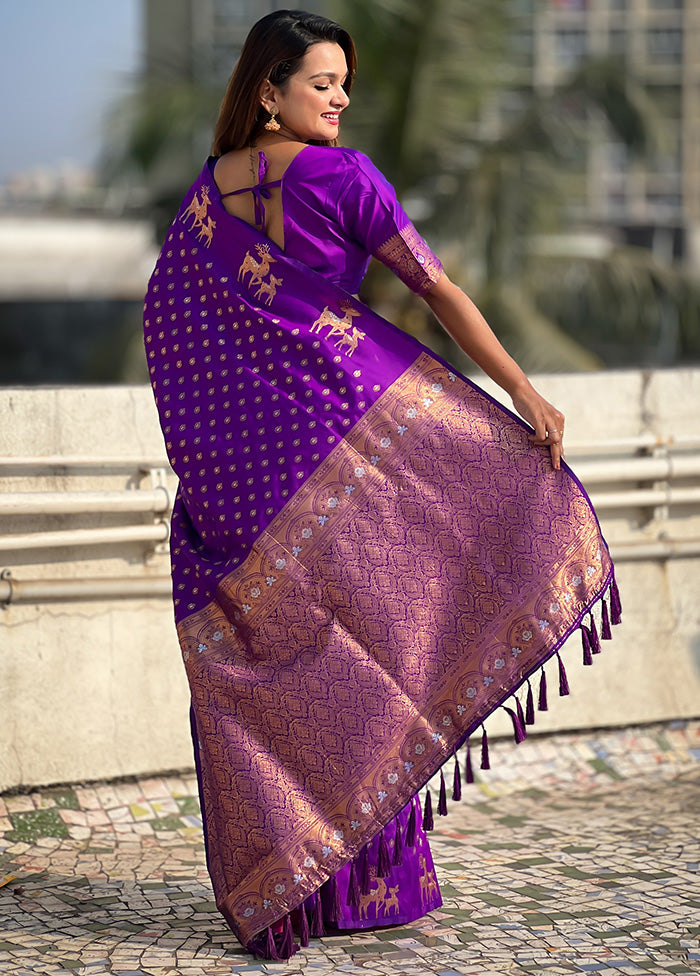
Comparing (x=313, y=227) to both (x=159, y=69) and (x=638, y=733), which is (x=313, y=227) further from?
(x=159, y=69)

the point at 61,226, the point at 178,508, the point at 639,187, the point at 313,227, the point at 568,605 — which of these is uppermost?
the point at 639,187

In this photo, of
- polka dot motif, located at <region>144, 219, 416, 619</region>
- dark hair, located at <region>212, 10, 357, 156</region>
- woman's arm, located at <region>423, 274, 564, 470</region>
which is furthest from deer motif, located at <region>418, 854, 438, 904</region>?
dark hair, located at <region>212, 10, 357, 156</region>

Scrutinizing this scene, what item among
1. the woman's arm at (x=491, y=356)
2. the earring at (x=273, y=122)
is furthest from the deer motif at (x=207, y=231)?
the woman's arm at (x=491, y=356)

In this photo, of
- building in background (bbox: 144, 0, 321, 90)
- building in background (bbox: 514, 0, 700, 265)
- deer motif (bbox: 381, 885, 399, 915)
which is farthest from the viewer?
building in background (bbox: 514, 0, 700, 265)

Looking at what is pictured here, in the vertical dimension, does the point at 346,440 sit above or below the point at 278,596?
above

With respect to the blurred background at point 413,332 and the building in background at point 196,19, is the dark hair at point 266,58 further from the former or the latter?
the building in background at point 196,19

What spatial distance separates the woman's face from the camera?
2738 millimetres

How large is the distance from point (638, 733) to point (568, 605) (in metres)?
1.74

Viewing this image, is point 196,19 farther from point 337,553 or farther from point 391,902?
point 391,902

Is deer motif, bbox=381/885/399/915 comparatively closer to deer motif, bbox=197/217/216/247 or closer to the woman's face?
deer motif, bbox=197/217/216/247

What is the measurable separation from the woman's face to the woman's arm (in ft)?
1.33

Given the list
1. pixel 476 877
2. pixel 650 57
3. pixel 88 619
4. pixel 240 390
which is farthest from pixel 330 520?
pixel 650 57

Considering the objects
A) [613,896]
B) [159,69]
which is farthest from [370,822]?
[159,69]

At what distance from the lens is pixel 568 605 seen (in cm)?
275
